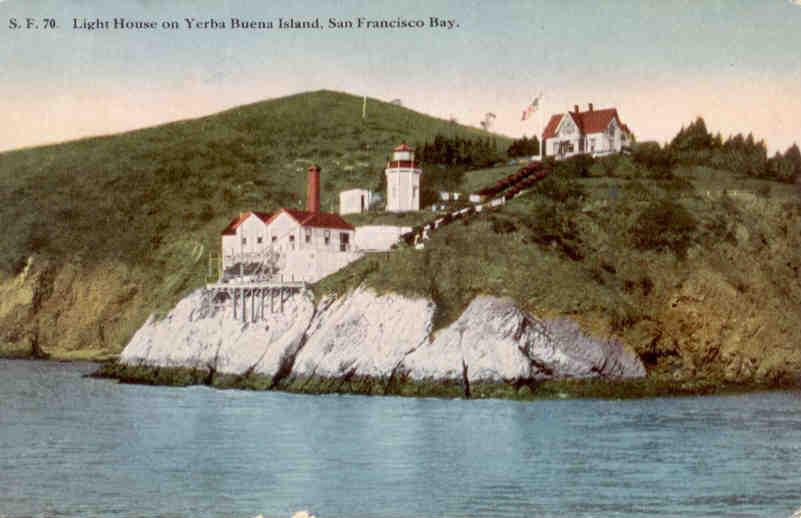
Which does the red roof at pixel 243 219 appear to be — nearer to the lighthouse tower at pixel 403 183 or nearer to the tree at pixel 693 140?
the lighthouse tower at pixel 403 183

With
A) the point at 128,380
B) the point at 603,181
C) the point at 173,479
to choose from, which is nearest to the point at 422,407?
the point at 173,479

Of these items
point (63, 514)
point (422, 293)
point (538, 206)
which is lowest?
point (63, 514)

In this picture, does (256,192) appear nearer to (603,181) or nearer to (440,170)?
(440,170)

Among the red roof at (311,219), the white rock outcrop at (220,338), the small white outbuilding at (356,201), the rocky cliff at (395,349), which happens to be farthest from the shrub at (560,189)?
the white rock outcrop at (220,338)

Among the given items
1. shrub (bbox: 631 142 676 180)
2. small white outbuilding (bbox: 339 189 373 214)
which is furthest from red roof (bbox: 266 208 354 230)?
shrub (bbox: 631 142 676 180)

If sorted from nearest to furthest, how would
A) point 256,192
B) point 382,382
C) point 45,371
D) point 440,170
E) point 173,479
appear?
point 173,479 < point 382,382 < point 45,371 < point 440,170 < point 256,192

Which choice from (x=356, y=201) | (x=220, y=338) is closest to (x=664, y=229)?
(x=356, y=201)

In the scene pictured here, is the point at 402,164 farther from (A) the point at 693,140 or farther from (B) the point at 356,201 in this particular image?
(A) the point at 693,140

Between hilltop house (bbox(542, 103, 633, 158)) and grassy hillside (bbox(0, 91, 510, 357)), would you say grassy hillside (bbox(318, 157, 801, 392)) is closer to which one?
hilltop house (bbox(542, 103, 633, 158))

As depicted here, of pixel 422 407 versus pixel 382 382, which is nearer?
pixel 422 407
